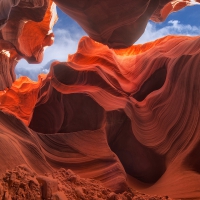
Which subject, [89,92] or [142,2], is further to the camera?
[89,92]

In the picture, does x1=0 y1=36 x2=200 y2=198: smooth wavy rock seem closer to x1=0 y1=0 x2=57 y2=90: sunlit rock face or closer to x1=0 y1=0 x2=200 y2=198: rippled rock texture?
x1=0 y1=0 x2=200 y2=198: rippled rock texture

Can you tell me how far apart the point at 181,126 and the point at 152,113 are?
394mm

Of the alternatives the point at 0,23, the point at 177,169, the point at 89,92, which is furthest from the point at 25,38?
the point at 177,169

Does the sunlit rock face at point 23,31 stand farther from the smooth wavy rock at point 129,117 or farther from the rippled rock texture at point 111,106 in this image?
the smooth wavy rock at point 129,117

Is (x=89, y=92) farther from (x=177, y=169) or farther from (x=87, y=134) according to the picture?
(x=177, y=169)

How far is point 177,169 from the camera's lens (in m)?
2.12

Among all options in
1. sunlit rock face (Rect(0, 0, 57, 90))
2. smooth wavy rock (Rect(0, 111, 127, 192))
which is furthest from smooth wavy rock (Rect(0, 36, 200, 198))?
sunlit rock face (Rect(0, 0, 57, 90))

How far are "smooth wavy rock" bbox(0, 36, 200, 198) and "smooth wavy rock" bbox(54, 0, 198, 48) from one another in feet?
1.82

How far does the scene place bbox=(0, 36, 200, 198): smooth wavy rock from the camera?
209 cm

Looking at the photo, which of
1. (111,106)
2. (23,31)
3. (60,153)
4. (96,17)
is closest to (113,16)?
(96,17)

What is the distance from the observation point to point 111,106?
9.07 feet

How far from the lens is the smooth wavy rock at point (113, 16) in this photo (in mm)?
2438

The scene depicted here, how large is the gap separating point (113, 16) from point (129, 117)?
0.97m

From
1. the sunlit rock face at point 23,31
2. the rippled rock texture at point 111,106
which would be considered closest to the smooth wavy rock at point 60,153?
the rippled rock texture at point 111,106
